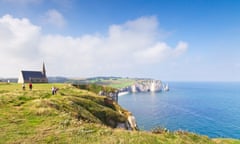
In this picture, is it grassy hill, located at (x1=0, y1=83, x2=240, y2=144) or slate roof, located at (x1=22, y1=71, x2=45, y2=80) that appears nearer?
grassy hill, located at (x1=0, y1=83, x2=240, y2=144)

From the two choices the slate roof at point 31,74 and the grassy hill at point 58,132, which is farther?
the slate roof at point 31,74

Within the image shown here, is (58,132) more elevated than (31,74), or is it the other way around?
(31,74)

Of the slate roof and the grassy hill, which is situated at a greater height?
the slate roof

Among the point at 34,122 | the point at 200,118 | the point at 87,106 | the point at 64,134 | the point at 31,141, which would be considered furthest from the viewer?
the point at 200,118

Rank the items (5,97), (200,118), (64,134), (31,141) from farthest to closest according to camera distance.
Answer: (200,118) → (5,97) → (64,134) → (31,141)

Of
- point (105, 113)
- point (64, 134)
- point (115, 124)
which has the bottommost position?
point (115, 124)

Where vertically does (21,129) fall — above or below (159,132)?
above

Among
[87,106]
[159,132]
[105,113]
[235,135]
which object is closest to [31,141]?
[159,132]

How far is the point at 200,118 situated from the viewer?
72.6m

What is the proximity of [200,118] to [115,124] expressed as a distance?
54.7 m

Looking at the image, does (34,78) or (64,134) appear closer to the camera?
(64,134)

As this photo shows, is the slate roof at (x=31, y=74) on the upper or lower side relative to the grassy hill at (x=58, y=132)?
upper

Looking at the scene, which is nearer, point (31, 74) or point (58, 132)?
point (58, 132)

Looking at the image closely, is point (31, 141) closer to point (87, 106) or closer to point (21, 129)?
point (21, 129)
